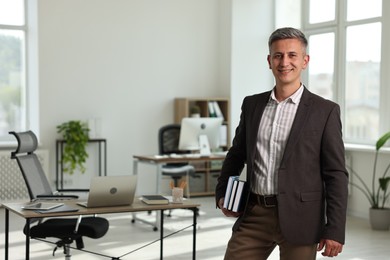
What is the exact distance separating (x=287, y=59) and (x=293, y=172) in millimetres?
461

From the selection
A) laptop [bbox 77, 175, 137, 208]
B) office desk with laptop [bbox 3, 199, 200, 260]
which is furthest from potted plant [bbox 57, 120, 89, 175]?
laptop [bbox 77, 175, 137, 208]

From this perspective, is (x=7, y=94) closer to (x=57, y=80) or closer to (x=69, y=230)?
(x=57, y=80)

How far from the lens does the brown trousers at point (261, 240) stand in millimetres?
2816

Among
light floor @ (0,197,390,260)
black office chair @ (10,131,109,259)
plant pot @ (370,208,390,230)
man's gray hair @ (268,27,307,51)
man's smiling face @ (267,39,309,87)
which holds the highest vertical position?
man's gray hair @ (268,27,307,51)

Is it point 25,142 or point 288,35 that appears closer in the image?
point 288,35

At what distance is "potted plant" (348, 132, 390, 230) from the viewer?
7.37m

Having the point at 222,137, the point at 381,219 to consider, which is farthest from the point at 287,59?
the point at 222,137

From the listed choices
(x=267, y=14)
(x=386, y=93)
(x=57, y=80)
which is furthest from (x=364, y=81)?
(x=57, y=80)

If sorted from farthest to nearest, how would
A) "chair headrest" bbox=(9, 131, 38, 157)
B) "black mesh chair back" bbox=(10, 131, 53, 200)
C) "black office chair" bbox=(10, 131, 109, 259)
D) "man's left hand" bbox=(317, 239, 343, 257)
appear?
1. "chair headrest" bbox=(9, 131, 38, 157)
2. "black mesh chair back" bbox=(10, 131, 53, 200)
3. "black office chair" bbox=(10, 131, 109, 259)
4. "man's left hand" bbox=(317, 239, 343, 257)

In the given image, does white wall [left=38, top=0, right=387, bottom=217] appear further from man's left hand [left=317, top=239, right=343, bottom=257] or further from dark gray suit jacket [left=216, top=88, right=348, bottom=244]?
man's left hand [left=317, top=239, right=343, bottom=257]

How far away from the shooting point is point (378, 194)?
7.52 meters

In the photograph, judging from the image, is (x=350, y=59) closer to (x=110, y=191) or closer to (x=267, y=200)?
(x=110, y=191)

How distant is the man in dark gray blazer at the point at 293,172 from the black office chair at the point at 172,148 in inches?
209

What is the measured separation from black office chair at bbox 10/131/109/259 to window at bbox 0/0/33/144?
11.8 ft
